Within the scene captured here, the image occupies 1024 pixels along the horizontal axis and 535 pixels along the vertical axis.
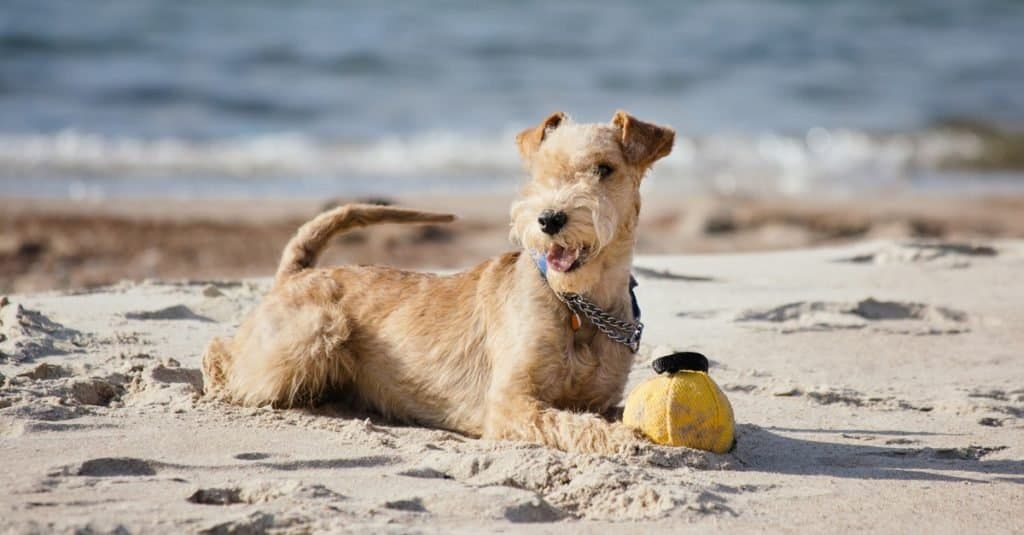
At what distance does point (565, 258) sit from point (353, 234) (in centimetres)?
681

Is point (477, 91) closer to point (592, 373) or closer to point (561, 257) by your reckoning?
point (592, 373)

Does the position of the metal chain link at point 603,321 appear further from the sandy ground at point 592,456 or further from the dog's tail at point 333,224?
the dog's tail at point 333,224

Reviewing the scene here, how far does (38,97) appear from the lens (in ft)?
61.7

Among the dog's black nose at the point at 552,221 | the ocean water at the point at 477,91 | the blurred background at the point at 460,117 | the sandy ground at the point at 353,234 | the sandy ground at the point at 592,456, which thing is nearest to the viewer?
the sandy ground at the point at 592,456

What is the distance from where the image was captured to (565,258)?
456 centimetres

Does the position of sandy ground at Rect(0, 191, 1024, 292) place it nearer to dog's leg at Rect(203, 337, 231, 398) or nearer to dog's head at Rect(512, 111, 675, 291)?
dog's leg at Rect(203, 337, 231, 398)

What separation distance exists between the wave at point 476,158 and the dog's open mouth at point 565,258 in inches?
429

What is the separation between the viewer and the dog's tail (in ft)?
18.6

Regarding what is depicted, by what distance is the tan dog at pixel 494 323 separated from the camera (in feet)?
15.0

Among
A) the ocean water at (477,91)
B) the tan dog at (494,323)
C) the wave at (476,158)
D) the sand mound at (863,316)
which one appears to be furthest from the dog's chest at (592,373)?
the wave at (476,158)

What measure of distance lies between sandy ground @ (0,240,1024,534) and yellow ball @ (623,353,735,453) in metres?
0.10

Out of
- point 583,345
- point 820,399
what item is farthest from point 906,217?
point 583,345

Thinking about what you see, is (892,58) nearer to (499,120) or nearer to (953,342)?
(499,120)

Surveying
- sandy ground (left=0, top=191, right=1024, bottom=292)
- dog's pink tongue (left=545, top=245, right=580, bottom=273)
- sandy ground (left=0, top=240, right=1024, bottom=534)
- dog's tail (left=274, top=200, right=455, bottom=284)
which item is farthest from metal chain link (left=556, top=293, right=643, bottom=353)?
sandy ground (left=0, top=191, right=1024, bottom=292)
